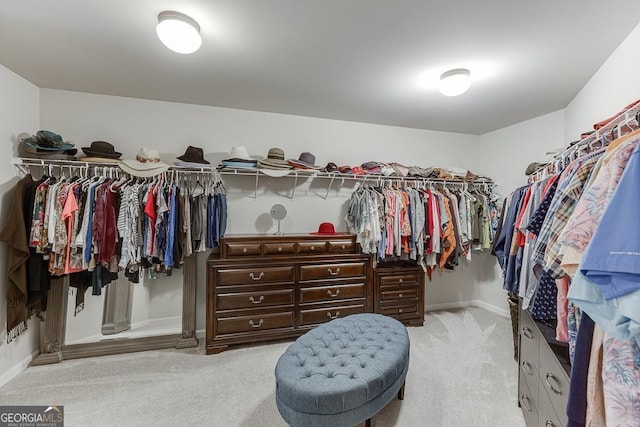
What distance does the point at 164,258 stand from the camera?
231 cm

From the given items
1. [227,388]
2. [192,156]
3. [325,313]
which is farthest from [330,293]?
[192,156]

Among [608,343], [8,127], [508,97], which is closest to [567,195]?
[608,343]

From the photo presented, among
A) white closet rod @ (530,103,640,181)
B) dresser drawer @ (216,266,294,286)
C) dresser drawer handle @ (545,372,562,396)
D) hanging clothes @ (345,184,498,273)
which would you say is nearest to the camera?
white closet rod @ (530,103,640,181)

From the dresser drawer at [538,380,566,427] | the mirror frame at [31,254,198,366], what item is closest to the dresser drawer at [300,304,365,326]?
the mirror frame at [31,254,198,366]

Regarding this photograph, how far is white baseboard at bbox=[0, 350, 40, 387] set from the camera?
2.02 m

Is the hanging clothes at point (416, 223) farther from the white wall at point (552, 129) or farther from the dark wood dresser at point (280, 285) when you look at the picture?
the white wall at point (552, 129)

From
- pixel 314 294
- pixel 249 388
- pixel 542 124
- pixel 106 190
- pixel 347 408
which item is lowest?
pixel 249 388

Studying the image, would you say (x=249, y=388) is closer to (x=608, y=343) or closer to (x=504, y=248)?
(x=608, y=343)

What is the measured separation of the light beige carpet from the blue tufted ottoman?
18.2 inches

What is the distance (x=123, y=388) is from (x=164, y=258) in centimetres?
97

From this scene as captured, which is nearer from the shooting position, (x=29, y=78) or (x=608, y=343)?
(x=608, y=343)

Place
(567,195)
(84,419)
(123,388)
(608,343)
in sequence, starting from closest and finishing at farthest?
1. (608,343)
2. (567,195)
3. (84,419)
4. (123,388)

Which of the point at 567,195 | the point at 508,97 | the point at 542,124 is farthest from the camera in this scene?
the point at 542,124

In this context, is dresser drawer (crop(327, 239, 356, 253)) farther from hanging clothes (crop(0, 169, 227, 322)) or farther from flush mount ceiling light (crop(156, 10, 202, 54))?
flush mount ceiling light (crop(156, 10, 202, 54))
